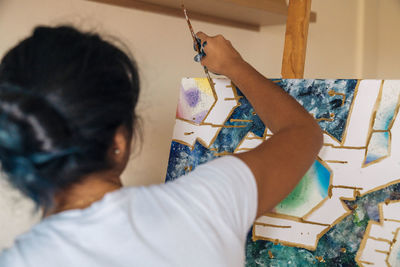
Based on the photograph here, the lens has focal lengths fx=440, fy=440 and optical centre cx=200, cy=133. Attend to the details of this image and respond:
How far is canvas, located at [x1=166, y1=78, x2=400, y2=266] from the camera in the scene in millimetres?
1228

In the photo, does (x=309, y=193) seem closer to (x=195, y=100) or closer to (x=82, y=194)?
(x=195, y=100)

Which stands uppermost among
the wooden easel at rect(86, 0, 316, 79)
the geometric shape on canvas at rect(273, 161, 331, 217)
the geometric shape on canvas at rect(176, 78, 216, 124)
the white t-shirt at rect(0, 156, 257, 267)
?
the wooden easel at rect(86, 0, 316, 79)

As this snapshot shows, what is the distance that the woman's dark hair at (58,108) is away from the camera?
59 centimetres

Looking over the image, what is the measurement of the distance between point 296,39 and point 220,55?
21.2 inches

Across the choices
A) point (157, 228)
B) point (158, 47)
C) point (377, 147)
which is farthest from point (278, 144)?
point (158, 47)

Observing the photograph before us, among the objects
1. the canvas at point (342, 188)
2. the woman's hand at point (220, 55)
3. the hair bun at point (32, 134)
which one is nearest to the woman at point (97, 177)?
the hair bun at point (32, 134)

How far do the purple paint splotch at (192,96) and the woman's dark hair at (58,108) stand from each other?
90 centimetres

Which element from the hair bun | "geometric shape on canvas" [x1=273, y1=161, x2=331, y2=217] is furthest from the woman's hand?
the hair bun

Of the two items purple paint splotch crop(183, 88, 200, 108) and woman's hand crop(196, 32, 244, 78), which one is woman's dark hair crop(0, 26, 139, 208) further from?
purple paint splotch crop(183, 88, 200, 108)

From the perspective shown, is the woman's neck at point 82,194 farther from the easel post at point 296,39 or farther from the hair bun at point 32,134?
the easel post at point 296,39

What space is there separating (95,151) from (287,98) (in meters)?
0.41

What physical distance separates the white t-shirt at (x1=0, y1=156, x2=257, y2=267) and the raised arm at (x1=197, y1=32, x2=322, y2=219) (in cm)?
3

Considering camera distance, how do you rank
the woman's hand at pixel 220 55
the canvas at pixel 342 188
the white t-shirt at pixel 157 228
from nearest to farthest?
1. the white t-shirt at pixel 157 228
2. the woman's hand at pixel 220 55
3. the canvas at pixel 342 188

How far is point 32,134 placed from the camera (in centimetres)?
59
